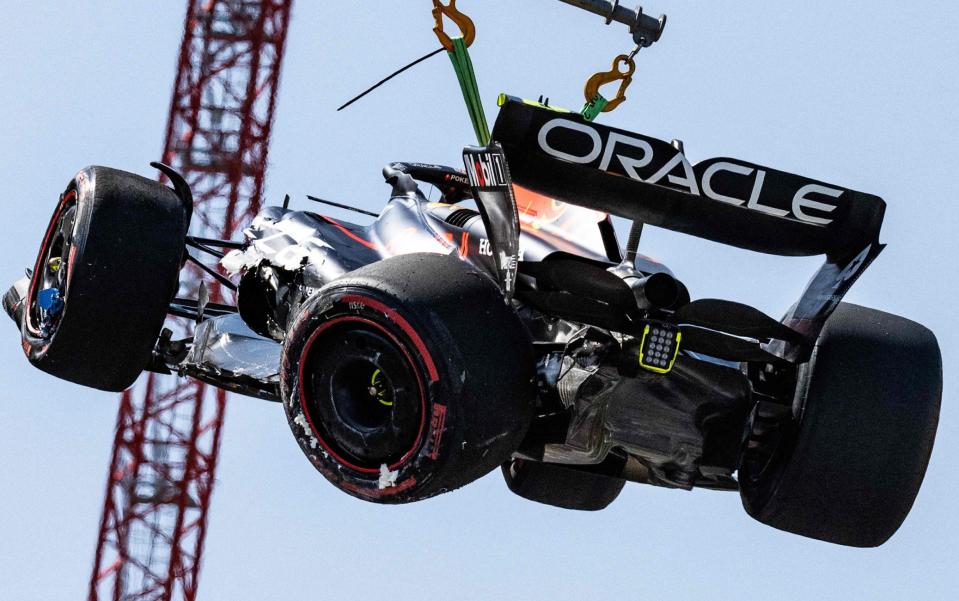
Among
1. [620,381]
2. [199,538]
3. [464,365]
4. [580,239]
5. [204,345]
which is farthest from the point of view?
[199,538]

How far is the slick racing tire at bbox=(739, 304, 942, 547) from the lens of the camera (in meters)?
9.98

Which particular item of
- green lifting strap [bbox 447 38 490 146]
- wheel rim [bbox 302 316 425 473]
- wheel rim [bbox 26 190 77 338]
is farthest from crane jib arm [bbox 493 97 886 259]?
wheel rim [bbox 26 190 77 338]

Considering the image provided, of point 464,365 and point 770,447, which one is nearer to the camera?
point 464,365

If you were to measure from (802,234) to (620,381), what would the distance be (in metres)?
1.15

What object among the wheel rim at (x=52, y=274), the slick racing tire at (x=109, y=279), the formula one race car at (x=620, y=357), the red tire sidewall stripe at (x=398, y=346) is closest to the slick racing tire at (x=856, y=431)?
the formula one race car at (x=620, y=357)

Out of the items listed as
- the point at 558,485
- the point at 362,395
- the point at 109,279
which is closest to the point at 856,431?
the point at 362,395

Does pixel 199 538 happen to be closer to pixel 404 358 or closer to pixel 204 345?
pixel 204 345

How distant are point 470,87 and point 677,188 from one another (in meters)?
1.10

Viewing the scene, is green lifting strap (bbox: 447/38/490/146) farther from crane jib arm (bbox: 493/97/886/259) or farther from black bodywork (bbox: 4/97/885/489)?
crane jib arm (bbox: 493/97/886/259)

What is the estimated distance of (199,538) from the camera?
105 feet

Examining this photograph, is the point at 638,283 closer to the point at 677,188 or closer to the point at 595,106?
the point at 677,188

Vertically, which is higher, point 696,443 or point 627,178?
point 627,178

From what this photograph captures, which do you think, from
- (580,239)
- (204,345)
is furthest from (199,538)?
(580,239)

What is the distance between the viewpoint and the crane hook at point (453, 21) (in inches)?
388
